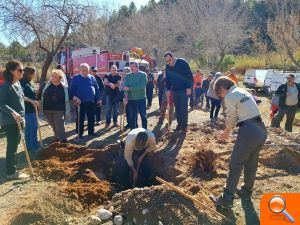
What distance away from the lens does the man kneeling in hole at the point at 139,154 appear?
629cm

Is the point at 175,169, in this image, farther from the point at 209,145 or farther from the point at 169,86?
the point at 169,86

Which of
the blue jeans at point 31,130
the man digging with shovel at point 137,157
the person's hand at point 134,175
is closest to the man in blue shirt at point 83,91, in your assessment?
the blue jeans at point 31,130

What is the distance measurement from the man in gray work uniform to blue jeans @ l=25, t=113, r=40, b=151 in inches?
175

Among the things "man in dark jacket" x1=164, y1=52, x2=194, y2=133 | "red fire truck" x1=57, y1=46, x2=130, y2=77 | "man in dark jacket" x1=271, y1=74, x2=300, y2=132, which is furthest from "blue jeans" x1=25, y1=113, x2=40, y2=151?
"red fire truck" x1=57, y1=46, x2=130, y2=77

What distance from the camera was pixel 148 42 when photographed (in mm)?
35500

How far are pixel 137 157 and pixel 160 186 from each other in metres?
1.90

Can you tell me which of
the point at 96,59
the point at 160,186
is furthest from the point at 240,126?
the point at 96,59

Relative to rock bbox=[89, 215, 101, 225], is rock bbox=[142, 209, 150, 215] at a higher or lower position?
higher

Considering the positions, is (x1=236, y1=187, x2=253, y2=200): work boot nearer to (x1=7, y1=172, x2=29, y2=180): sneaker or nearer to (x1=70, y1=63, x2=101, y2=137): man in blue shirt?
(x1=7, y1=172, x2=29, y2=180): sneaker

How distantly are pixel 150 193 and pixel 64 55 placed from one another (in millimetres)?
15132

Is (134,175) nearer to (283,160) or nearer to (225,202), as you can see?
(225,202)

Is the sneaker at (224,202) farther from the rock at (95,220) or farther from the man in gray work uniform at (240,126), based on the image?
the rock at (95,220)

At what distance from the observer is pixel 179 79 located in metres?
8.39

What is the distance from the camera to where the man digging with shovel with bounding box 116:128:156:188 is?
248 inches
